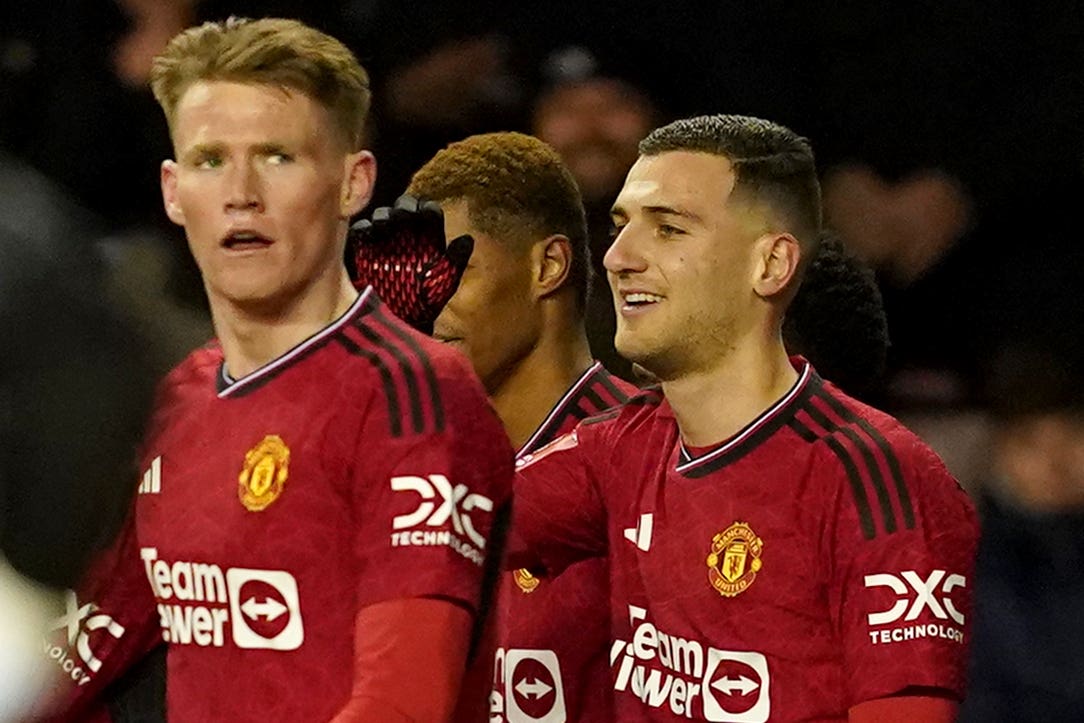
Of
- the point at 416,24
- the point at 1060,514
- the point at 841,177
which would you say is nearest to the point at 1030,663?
the point at 1060,514

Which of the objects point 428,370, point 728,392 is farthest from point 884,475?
point 428,370

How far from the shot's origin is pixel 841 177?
374cm

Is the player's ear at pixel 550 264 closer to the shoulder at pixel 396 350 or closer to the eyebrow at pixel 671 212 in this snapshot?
the eyebrow at pixel 671 212

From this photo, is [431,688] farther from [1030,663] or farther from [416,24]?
[416,24]

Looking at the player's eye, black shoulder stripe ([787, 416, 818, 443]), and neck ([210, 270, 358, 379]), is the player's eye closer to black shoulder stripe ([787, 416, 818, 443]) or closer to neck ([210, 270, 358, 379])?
black shoulder stripe ([787, 416, 818, 443])

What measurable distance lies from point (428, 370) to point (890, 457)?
1.74 ft

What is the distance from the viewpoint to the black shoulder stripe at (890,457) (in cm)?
198

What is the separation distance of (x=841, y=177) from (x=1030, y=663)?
104cm

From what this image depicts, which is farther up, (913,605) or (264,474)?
(264,474)

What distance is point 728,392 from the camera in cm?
218

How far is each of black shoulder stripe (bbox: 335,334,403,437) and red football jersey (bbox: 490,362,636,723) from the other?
0.62 meters

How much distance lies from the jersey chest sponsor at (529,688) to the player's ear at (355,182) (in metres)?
0.73

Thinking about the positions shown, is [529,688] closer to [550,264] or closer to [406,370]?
[550,264]

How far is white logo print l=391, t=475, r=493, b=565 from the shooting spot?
169cm
